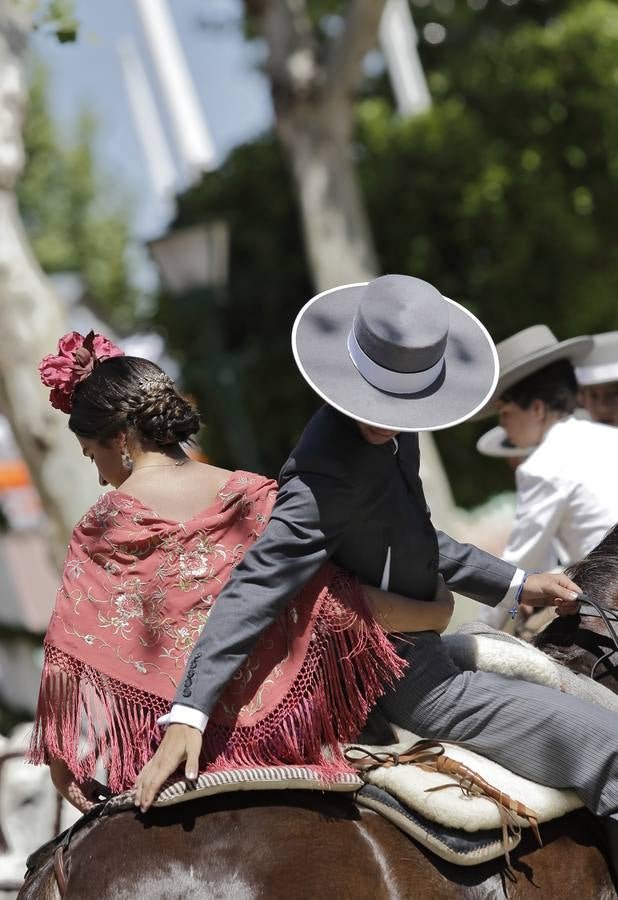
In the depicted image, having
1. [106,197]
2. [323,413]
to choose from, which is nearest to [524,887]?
[323,413]

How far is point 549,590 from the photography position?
3398 mm

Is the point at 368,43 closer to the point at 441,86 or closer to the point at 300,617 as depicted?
the point at 441,86

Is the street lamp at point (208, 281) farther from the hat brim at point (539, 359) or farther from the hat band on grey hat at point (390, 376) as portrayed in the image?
the hat band on grey hat at point (390, 376)

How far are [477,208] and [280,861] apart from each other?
1162cm

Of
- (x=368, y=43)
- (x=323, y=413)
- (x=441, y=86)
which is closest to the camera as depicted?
(x=323, y=413)

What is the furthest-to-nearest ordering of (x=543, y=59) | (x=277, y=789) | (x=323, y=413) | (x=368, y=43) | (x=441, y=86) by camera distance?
(x=441, y=86) < (x=543, y=59) < (x=368, y=43) < (x=323, y=413) < (x=277, y=789)

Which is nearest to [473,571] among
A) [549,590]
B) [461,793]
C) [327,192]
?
[549,590]

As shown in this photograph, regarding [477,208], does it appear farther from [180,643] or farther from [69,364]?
[180,643]

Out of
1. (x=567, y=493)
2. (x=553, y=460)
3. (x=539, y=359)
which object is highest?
(x=539, y=359)

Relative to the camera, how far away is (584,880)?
9.81 ft

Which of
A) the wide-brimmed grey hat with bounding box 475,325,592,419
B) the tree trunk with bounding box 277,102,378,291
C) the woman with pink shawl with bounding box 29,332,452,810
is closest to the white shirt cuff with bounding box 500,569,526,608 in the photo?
the woman with pink shawl with bounding box 29,332,452,810

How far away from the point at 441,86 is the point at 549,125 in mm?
1860

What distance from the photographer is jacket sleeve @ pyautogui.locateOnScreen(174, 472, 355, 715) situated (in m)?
2.67

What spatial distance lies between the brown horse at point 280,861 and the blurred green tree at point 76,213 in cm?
2831
